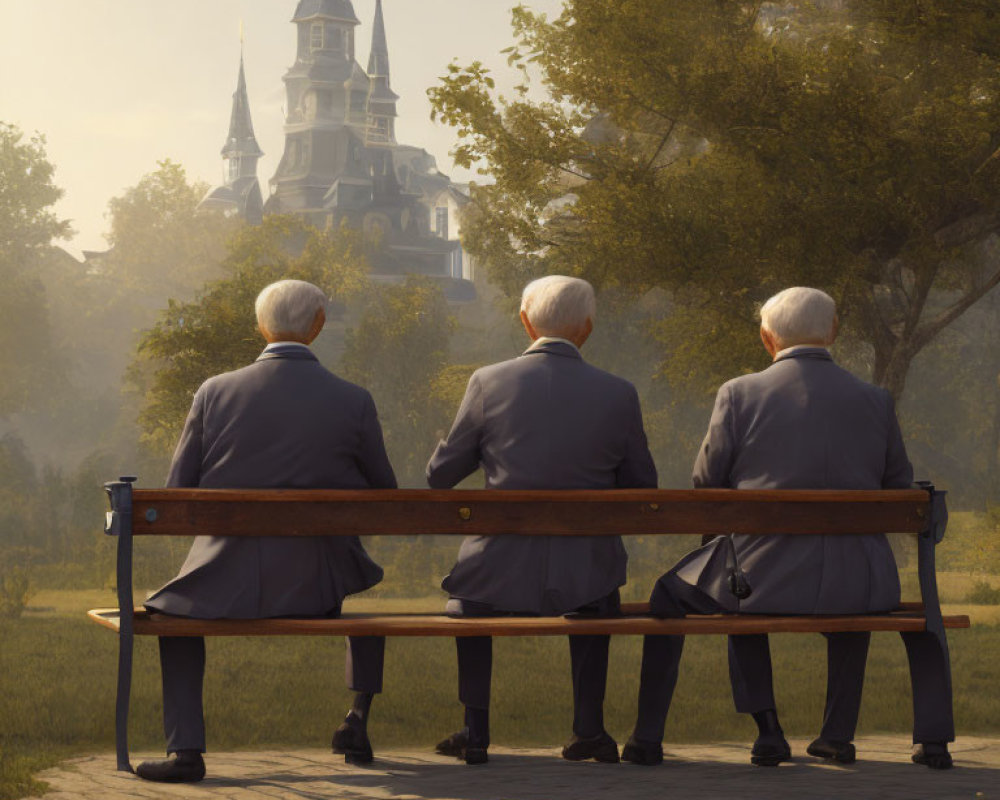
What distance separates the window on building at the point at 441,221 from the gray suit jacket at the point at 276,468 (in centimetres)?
10412

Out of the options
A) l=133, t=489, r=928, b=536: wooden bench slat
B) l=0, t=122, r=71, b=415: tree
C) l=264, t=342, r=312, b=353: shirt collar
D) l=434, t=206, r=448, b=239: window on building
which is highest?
l=434, t=206, r=448, b=239: window on building

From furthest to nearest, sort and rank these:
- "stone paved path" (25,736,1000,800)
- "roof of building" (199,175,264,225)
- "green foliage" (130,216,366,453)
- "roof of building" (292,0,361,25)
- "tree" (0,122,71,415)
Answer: "roof of building" (292,0,361,25) → "roof of building" (199,175,264,225) → "tree" (0,122,71,415) → "green foliage" (130,216,366,453) → "stone paved path" (25,736,1000,800)

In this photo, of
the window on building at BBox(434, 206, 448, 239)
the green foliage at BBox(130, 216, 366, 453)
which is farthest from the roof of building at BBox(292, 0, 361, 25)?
the green foliage at BBox(130, 216, 366, 453)

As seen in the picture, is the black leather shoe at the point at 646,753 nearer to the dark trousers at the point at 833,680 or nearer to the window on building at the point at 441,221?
the dark trousers at the point at 833,680

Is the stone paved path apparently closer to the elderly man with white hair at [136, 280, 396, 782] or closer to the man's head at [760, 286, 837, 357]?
the elderly man with white hair at [136, 280, 396, 782]

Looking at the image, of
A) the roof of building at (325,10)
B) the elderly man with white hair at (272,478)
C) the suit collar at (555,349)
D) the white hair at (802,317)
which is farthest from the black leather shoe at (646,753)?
the roof of building at (325,10)

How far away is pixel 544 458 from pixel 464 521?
406 millimetres

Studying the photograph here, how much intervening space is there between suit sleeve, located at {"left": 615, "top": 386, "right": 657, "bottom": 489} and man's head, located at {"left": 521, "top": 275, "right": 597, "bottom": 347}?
308 millimetres

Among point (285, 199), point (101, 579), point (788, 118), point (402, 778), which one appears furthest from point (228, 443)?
point (285, 199)

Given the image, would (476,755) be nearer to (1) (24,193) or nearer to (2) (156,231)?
(1) (24,193)

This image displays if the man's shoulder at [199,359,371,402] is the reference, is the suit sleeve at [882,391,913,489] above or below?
below

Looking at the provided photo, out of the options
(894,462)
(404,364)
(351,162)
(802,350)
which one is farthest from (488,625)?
(351,162)

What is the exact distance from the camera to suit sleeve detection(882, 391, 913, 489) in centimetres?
582

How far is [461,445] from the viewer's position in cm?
565
